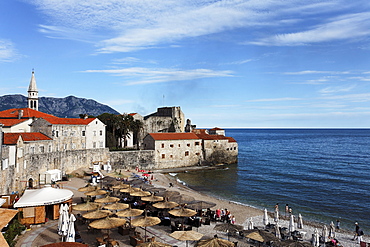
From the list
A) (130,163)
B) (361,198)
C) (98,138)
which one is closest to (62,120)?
(98,138)

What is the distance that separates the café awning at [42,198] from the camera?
789 inches

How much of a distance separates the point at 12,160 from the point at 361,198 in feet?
138

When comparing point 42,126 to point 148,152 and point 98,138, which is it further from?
point 148,152

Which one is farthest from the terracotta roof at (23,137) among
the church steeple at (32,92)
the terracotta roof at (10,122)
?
the church steeple at (32,92)

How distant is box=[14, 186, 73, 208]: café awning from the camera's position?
65.8ft

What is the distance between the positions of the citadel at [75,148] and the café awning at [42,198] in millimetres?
4150

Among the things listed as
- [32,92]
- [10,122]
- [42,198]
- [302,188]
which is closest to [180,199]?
[42,198]

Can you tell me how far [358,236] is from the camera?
22516mm

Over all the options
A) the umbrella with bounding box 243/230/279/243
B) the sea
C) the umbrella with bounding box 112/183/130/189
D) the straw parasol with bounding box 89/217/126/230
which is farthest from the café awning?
the sea

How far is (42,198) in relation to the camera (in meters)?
20.7

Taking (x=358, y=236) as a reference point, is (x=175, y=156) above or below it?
above

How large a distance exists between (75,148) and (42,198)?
→ 31.3 metres

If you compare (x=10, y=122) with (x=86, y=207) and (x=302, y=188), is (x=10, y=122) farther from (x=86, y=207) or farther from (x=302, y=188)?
(x=302, y=188)

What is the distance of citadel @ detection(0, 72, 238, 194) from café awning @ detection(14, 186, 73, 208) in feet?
13.6
